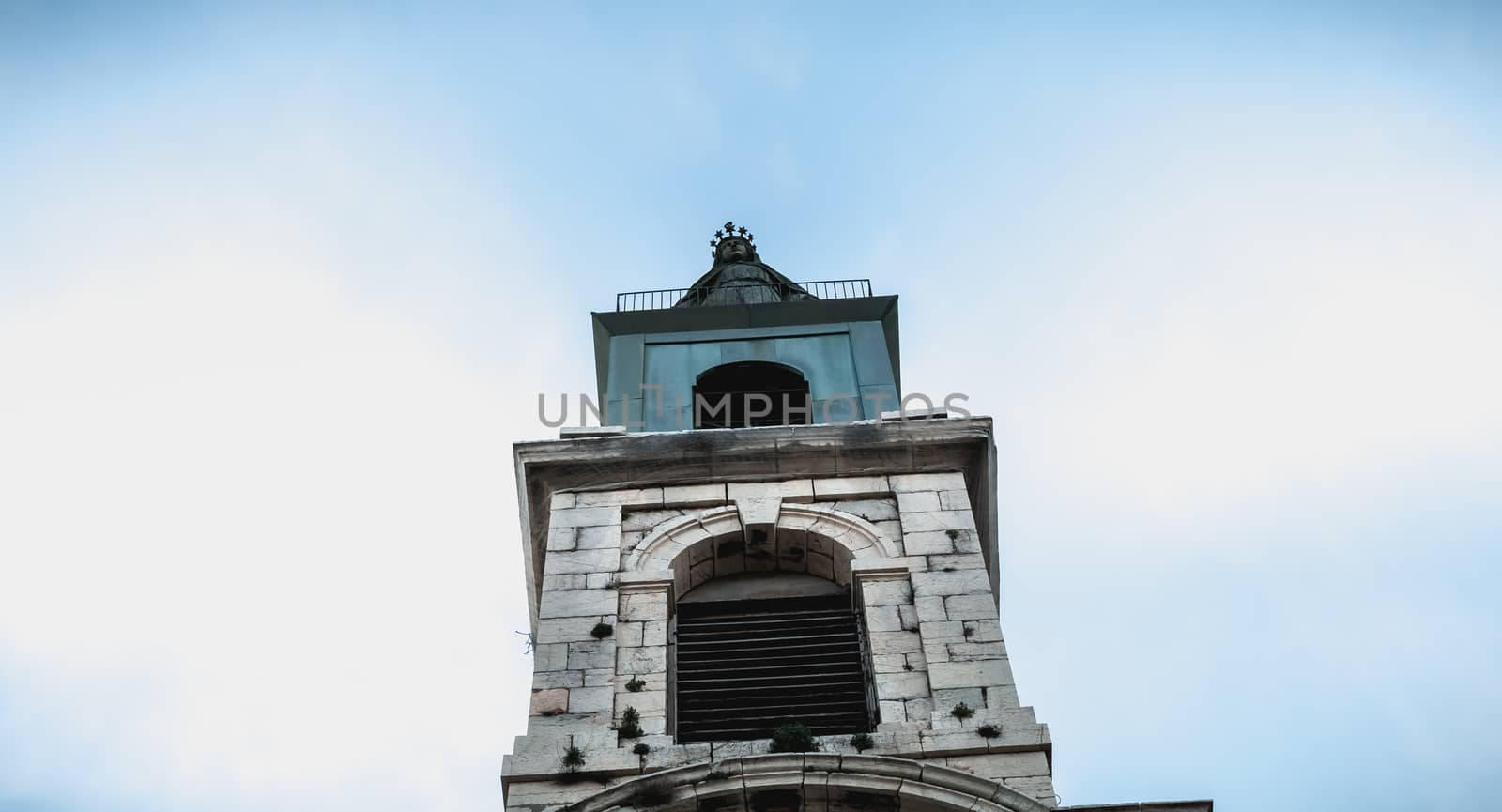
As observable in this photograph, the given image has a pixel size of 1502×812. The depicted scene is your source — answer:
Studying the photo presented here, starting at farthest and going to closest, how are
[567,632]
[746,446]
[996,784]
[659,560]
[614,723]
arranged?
[746,446]
[659,560]
[567,632]
[614,723]
[996,784]

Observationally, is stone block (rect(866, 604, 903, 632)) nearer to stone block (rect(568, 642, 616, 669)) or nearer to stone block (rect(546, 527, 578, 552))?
stone block (rect(568, 642, 616, 669))

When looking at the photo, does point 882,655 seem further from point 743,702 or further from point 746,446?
point 746,446

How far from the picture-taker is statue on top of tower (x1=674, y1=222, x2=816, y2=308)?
24.7 meters

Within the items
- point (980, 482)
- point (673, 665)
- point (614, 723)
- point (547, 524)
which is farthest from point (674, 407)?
point (614, 723)

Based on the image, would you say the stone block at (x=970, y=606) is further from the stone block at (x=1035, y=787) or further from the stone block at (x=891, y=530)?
the stone block at (x=1035, y=787)

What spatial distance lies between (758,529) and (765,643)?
1.56 metres

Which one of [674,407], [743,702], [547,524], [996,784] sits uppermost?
[674,407]

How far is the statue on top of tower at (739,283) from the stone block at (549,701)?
8764mm

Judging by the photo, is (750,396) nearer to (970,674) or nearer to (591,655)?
(591,655)

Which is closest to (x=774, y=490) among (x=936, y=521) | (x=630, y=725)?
(x=936, y=521)

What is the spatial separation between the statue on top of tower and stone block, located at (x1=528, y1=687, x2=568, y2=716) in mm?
8764

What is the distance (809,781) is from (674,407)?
25.8ft

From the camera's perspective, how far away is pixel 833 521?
17.8 m

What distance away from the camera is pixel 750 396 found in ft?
69.7
